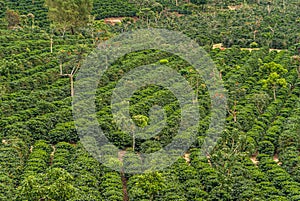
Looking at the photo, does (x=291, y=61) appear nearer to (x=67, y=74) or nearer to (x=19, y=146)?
(x=67, y=74)

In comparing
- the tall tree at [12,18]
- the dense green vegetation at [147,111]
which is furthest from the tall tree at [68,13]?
the tall tree at [12,18]

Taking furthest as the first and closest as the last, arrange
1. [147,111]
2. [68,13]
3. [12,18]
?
[12,18] → [68,13] → [147,111]

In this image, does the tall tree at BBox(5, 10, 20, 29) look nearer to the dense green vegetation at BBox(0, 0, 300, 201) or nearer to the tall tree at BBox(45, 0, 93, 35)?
the dense green vegetation at BBox(0, 0, 300, 201)

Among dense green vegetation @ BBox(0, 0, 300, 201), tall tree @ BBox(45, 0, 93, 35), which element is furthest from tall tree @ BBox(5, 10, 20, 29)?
tall tree @ BBox(45, 0, 93, 35)

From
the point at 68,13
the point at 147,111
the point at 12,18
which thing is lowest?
the point at 147,111

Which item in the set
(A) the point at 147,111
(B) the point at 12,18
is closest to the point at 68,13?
(B) the point at 12,18

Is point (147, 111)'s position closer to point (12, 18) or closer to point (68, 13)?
point (68, 13)
